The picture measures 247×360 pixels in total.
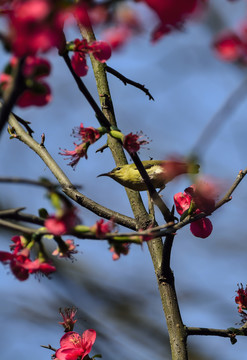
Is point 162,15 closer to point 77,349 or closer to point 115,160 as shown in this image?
point 77,349

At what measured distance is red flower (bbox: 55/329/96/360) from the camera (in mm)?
1794

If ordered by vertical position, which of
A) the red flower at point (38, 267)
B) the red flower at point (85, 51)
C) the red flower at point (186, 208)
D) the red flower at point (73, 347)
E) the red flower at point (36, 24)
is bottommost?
the red flower at point (73, 347)

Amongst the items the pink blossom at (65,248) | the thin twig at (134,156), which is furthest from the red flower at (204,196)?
the pink blossom at (65,248)

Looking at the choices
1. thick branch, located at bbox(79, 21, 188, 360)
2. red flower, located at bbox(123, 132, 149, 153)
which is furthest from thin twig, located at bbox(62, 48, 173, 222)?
thick branch, located at bbox(79, 21, 188, 360)

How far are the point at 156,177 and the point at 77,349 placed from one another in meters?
1.03

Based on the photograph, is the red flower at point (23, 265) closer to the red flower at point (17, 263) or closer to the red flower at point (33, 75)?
the red flower at point (17, 263)

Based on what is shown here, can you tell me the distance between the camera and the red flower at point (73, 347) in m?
1.79

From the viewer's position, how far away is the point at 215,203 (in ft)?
5.21

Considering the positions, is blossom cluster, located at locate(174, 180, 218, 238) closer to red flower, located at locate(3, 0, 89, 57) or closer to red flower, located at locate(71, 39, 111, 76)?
red flower, located at locate(71, 39, 111, 76)

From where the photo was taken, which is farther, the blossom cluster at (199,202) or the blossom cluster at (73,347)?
the blossom cluster at (73,347)

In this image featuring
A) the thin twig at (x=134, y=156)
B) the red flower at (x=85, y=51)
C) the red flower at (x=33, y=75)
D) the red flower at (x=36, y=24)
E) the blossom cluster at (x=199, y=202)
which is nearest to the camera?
the red flower at (x=36, y=24)

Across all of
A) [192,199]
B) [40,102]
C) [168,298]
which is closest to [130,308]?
[168,298]

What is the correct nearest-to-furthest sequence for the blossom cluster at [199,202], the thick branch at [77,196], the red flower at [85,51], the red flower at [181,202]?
the red flower at [85,51] < the blossom cluster at [199,202] < the red flower at [181,202] < the thick branch at [77,196]

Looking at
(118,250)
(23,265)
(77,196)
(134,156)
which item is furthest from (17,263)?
(77,196)
